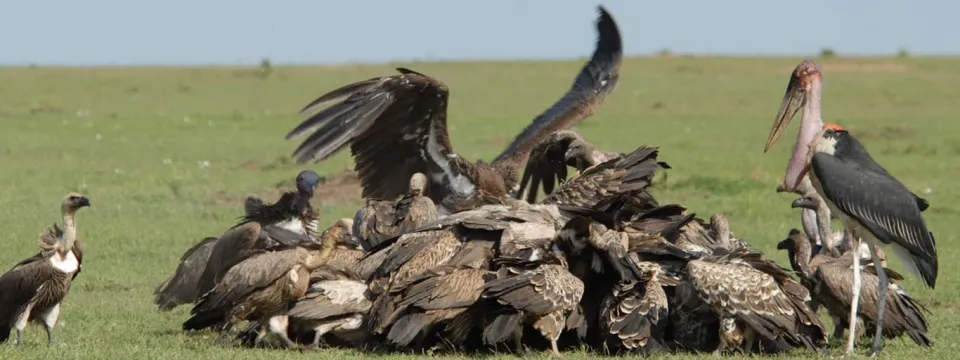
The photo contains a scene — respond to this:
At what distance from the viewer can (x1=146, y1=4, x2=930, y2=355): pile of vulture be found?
28.9 ft

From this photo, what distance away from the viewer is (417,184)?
1116cm

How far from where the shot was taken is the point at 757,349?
9133 mm

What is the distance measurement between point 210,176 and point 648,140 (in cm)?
774

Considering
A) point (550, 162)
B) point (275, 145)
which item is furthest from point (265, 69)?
point (550, 162)

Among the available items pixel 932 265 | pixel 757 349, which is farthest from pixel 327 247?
pixel 932 265

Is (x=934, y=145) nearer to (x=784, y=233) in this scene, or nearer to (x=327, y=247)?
(x=784, y=233)

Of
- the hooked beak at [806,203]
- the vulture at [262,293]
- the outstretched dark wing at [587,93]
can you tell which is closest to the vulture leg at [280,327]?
the vulture at [262,293]

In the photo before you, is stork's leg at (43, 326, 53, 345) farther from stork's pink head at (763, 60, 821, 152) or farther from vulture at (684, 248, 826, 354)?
stork's pink head at (763, 60, 821, 152)

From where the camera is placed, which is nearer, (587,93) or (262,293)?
(262,293)

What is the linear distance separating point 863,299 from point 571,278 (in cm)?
210

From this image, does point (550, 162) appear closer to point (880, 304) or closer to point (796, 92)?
point (796, 92)

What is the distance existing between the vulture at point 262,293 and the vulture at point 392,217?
1307mm

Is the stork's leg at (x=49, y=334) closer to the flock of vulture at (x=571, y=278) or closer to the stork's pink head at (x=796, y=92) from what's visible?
the flock of vulture at (x=571, y=278)

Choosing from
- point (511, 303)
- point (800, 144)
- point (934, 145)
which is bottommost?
point (934, 145)
